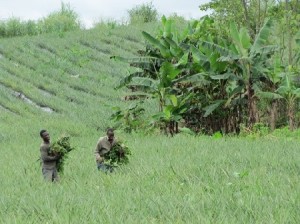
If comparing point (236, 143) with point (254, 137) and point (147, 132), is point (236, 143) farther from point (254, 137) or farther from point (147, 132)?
point (147, 132)

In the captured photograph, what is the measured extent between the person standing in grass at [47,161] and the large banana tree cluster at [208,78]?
721 centimetres

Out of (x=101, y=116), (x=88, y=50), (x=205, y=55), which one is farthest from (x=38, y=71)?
(x=205, y=55)

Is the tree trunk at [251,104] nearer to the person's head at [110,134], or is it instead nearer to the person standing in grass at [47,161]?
the person's head at [110,134]

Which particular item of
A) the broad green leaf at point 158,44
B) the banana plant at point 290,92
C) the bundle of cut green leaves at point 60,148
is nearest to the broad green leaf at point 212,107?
the banana plant at point 290,92

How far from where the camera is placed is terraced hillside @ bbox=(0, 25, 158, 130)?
22984 millimetres

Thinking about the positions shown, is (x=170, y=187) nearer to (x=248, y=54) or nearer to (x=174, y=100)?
(x=174, y=100)

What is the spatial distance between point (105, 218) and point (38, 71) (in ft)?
77.5

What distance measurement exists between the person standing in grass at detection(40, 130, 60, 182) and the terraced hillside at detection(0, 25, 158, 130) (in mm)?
9791

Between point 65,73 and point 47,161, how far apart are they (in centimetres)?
1979

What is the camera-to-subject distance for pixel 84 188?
829 centimetres

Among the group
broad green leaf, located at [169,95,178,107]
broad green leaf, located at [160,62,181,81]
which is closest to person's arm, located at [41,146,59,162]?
broad green leaf, located at [169,95,178,107]

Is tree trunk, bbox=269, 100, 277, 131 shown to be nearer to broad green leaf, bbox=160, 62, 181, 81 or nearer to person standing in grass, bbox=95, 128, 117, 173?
broad green leaf, bbox=160, 62, 181, 81

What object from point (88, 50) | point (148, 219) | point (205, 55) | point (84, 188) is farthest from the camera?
point (88, 50)

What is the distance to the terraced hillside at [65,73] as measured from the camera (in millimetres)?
22984
